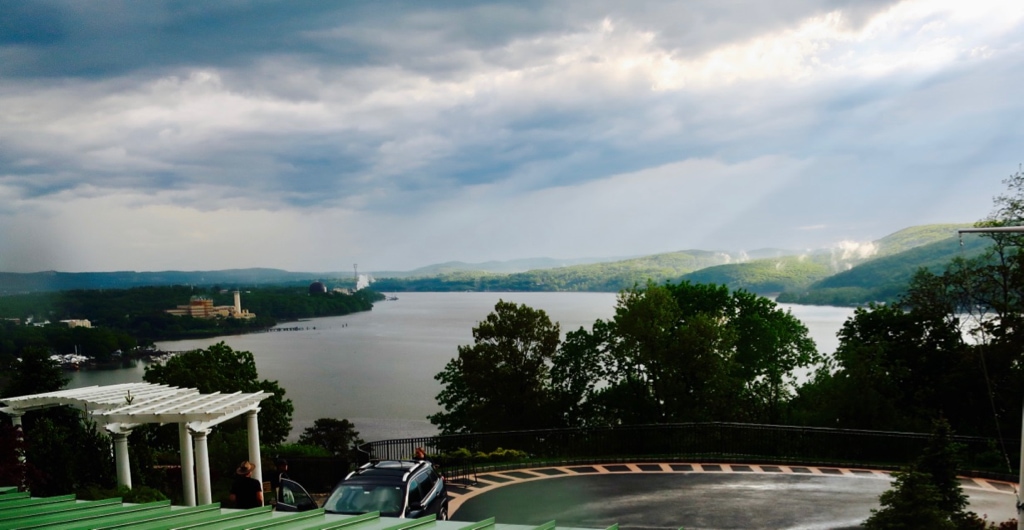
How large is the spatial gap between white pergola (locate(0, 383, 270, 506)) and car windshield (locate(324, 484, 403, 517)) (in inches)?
117

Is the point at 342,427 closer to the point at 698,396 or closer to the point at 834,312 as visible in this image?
the point at 698,396

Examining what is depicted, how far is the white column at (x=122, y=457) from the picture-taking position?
11.8 metres

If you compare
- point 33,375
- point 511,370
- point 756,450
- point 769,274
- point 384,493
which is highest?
point 33,375

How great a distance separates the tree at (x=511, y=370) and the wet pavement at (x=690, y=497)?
13578 millimetres

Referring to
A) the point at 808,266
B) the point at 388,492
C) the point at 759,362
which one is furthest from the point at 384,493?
the point at 808,266

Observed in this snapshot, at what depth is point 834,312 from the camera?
11500 centimetres

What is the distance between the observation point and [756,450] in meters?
20.5

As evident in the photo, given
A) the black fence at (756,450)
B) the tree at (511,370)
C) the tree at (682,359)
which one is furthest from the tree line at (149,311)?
the black fence at (756,450)

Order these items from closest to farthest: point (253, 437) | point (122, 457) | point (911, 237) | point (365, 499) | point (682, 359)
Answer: point (365, 499), point (122, 457), point (253, 437), point (682, 359), point (911, 237)

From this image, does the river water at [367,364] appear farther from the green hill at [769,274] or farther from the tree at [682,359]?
the tree at [682,359]

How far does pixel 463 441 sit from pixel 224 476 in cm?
926

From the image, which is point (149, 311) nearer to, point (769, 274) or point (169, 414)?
point (169, 414)

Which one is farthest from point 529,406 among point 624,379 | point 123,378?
point 123,378

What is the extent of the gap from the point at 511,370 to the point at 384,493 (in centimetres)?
2190
